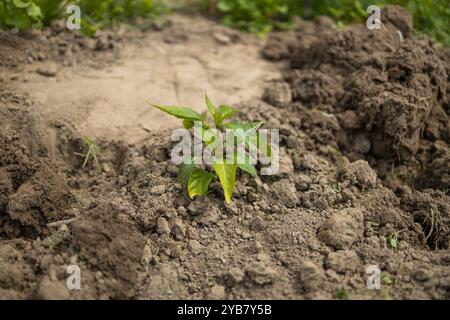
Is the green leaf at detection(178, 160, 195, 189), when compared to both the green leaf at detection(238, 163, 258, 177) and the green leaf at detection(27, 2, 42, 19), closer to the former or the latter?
the green leaf at detection(238, 163, 258, 177)

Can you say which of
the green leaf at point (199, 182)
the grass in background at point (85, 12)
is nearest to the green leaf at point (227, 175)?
the green leaf at point (199, 182)

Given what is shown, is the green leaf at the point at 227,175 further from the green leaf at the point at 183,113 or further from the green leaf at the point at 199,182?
the green leaf at the point at 183,113

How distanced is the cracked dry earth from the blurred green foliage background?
150 millimetres

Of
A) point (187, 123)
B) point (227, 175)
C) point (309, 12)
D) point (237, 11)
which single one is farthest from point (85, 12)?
point (227, 175)

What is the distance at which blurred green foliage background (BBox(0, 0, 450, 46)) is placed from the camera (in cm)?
380

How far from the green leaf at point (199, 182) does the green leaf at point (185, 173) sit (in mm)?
25

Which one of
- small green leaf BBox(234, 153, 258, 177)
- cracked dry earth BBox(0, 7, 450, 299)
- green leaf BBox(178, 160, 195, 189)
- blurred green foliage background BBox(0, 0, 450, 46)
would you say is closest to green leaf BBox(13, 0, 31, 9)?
blurred green foliage background BBox(0, 0, 450, 46)

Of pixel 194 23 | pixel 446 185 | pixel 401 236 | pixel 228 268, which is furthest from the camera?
pixel 194 23
